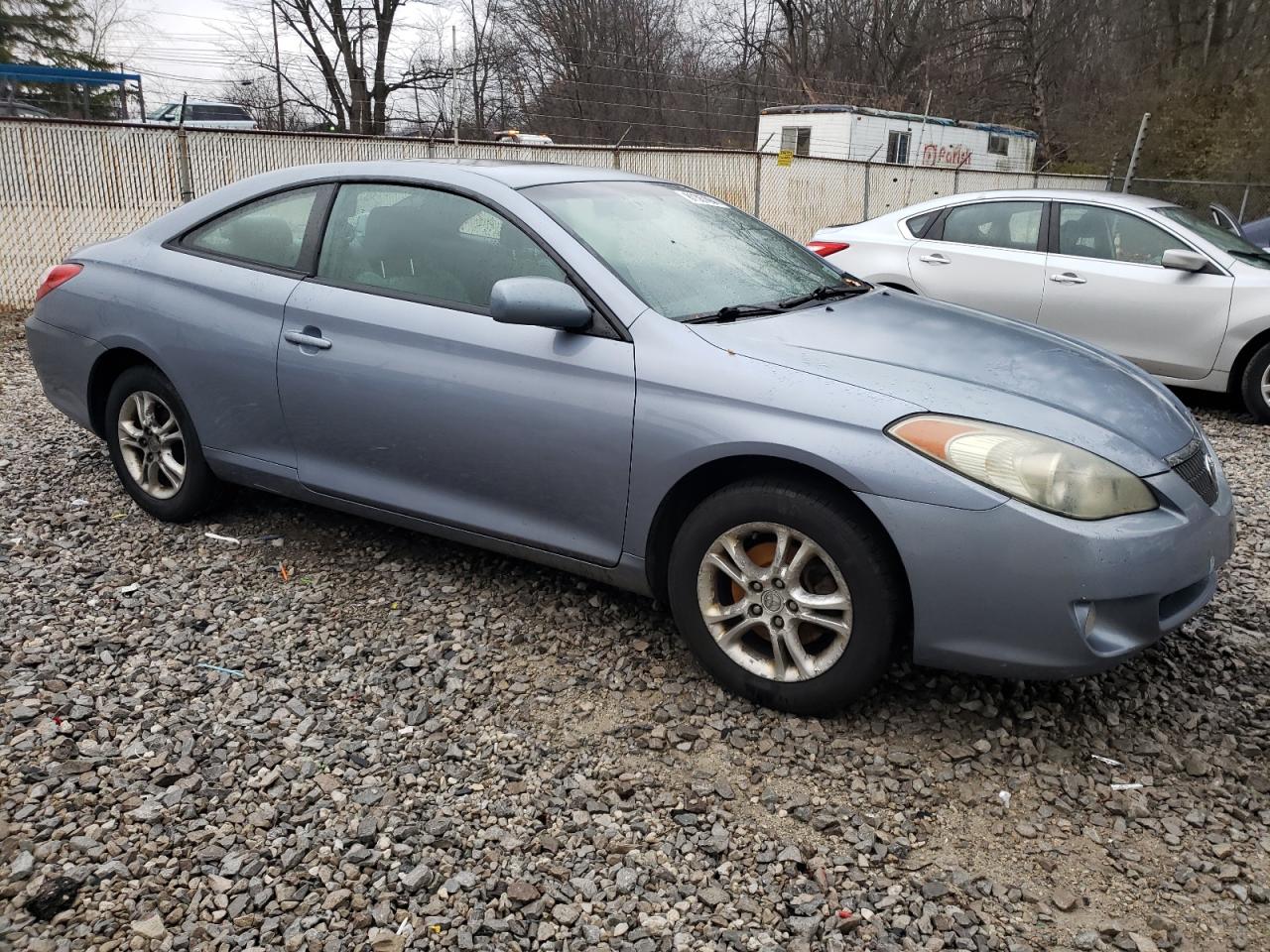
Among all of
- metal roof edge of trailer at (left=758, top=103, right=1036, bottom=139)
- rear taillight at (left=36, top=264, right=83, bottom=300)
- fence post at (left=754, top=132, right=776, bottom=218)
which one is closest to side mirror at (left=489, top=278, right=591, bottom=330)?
rear taillight at (left=36, top=264, right=83, bottom=300)

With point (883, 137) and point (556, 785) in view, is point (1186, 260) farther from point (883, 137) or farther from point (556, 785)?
point (883, 137)

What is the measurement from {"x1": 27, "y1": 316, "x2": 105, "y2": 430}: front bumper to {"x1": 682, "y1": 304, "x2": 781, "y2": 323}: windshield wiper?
9.12 feet

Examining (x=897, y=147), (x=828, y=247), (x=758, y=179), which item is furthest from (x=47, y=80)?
(x=828, y=247)

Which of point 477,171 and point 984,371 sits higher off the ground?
point 477,171

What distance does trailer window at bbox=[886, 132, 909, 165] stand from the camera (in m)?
28.1

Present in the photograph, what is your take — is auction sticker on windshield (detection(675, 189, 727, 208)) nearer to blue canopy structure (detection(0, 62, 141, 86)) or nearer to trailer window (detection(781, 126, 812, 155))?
trailer window (detection(781, 126, 812, 155))

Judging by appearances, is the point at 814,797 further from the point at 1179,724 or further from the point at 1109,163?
the point at 1109,163

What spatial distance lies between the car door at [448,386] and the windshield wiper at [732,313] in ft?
0.90

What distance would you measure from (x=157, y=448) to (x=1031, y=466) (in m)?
3.61

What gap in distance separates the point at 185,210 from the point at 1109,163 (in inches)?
1030

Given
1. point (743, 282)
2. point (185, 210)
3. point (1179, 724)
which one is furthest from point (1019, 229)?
point (185, 210)

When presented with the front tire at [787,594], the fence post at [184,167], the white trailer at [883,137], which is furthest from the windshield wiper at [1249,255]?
the white trailer at [883,137]

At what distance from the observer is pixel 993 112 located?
129 feet

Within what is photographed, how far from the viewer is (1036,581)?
258cm
